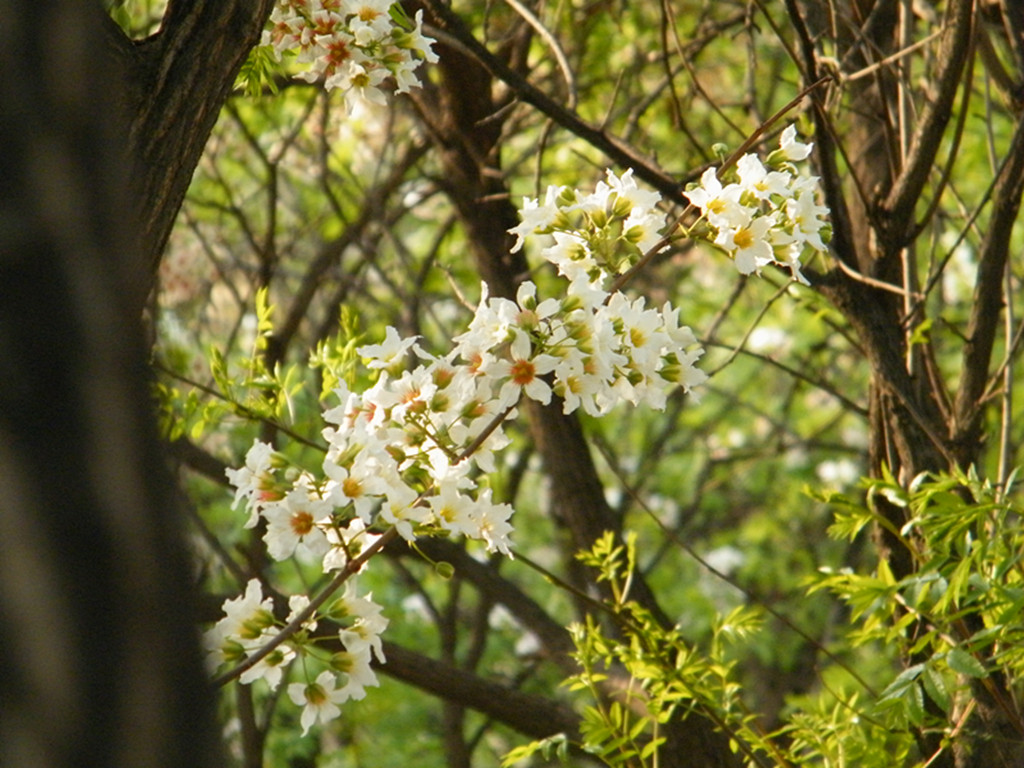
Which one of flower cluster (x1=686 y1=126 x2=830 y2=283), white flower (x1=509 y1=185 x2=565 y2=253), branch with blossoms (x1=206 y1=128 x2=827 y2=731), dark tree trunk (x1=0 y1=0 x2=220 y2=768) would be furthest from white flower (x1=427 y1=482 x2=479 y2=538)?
Result: dark tree trunk (x1=0 y1=0 x2=220 y2=768)

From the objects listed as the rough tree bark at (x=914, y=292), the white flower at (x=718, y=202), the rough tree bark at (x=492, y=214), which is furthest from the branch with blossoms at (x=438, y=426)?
the rough tree bark at (x=492, y=214)

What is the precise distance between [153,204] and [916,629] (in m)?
1.45

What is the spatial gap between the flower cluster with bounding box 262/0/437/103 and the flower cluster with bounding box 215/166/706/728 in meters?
0.53

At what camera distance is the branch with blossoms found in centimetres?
140

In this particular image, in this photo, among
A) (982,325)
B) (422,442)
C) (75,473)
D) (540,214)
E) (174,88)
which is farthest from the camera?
(982,325)

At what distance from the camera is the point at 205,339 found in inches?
231

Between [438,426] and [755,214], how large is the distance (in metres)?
0.51

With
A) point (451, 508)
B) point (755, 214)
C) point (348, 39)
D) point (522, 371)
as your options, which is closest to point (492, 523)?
point (451, 508)

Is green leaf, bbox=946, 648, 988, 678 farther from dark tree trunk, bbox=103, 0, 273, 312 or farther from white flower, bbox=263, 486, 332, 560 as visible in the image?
dark tree trunk, bbox=103, 0, 273, 312

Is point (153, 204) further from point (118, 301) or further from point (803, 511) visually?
point (803, 511)

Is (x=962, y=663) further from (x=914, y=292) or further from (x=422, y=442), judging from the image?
(x=914, y=292)

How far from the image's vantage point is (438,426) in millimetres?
1496

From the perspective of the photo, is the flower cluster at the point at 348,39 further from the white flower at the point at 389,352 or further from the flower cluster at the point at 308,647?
the flower cluster at the point at 308,647

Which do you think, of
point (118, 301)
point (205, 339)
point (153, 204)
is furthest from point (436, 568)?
point (205, 339)
